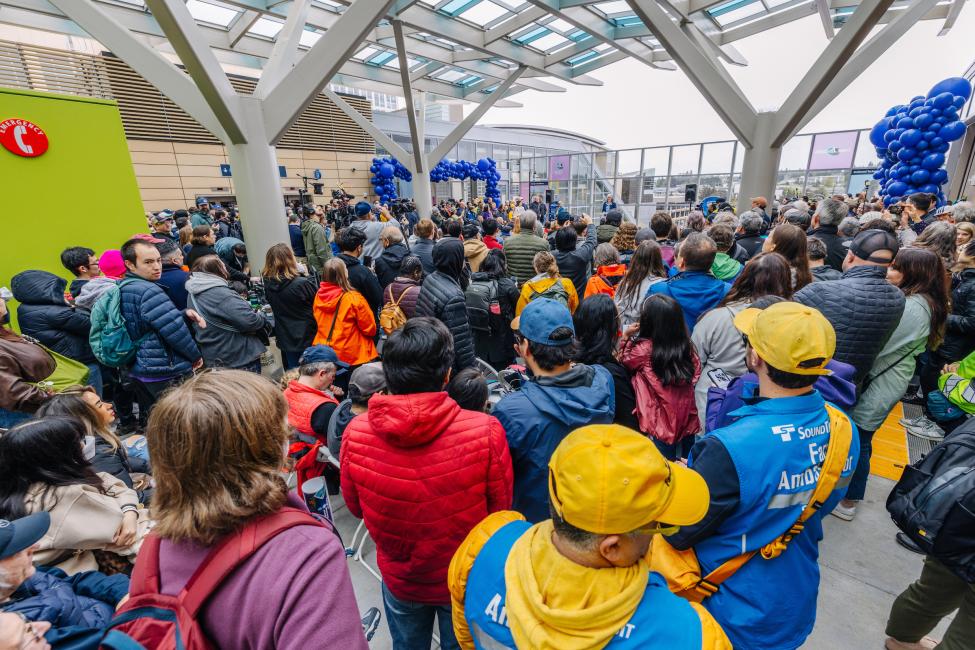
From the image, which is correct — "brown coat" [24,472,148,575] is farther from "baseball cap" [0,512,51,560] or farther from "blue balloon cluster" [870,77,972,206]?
"blue balloon cluster" [870,77,972,206]

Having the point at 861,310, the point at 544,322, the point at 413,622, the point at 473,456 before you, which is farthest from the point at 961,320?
the point at 413,622

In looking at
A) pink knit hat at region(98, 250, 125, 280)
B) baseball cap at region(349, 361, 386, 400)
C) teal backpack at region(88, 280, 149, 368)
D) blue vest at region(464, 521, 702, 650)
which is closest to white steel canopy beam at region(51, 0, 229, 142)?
pink knit hat at region(98, 250, 125, 280)

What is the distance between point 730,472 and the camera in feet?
4.19

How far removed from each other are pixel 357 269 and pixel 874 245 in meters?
4.08

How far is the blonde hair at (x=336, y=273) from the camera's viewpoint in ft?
11.8

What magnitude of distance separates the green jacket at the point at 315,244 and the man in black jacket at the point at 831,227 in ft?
21.1

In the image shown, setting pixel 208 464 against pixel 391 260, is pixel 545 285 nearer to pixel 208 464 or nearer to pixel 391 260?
pixel 391 260

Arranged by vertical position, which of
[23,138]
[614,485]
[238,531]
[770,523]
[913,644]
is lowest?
[913,644]

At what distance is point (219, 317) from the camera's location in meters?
3.54

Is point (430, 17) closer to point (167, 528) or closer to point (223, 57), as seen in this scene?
point (223, 57)

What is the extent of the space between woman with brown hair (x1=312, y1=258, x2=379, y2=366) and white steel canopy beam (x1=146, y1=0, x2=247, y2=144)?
318cm

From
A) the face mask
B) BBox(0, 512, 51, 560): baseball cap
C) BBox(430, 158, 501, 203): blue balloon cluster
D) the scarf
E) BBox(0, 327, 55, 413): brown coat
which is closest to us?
the scarf

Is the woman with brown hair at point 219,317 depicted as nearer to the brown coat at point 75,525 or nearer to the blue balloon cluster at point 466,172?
the brown coat at point 75,525

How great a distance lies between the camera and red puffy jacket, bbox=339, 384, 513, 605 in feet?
4.69
